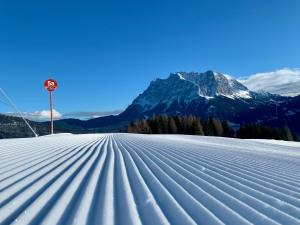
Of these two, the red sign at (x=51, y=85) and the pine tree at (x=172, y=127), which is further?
the pine tree at (x=172, y=127)

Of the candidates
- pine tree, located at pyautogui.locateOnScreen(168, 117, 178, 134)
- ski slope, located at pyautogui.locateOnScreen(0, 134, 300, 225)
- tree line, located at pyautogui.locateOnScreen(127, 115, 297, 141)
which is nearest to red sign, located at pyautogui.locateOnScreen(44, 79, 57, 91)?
ski slope, located at pyautogui.locateOnScreen(0, 134, 300, 225)

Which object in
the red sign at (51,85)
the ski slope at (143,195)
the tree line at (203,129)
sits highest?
the red sign at (51,85)

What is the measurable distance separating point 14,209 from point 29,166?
354 centimetres

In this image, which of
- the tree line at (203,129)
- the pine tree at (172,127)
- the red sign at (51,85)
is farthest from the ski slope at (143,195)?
the pine tree at (172,127)

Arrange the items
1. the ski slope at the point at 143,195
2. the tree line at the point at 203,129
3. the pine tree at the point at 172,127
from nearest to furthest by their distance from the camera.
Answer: the ski slope at the point at 143,195, the pine tree at the point at 172,127, the tree line at the point at 203,129

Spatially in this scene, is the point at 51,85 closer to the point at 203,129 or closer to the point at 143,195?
the point at 143,195

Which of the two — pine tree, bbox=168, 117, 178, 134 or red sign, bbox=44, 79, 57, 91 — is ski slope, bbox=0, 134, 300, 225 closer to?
red sign, bbox=44, 79, 57, 91

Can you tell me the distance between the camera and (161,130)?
8638 cm

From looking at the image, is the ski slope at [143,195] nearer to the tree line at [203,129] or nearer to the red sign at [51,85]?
the red sign at [51,85]

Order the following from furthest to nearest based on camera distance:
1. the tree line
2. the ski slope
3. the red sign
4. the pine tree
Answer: the tree line, the pine tree, the red sign, the ski slope

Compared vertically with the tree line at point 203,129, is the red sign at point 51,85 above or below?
above

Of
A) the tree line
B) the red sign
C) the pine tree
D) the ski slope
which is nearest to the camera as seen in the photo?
the ski slope

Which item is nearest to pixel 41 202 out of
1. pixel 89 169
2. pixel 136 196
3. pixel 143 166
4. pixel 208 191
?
pixel 136 196

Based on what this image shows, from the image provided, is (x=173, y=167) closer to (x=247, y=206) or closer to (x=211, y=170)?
(x=211, y=170)
